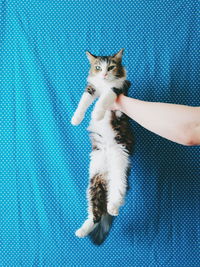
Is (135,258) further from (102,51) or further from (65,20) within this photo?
(65,20)

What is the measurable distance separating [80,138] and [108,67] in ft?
1.32

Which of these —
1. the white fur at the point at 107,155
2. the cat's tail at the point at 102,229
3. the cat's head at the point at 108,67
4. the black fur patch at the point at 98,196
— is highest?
the cat's head at the point at 108,67

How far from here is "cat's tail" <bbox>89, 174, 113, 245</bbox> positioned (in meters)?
1.30

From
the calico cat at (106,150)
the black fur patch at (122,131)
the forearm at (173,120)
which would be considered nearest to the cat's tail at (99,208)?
the calico cat at (106,150)

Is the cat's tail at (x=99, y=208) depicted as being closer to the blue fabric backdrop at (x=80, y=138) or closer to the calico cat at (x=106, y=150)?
the calico cat at (x=106, y=150)

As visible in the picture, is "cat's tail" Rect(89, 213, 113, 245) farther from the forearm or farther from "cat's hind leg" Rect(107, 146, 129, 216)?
the forearm

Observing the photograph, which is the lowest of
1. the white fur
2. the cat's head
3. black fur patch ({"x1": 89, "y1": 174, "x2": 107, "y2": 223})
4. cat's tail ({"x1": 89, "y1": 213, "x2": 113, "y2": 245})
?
cat's tail ({"x1": 89, "y1": 213, "x2": 113, "y2": 245})

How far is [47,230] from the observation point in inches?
60.2

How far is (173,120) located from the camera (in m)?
0.96

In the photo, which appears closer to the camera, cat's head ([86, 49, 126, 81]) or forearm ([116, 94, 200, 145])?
forearm ([116, 94, 200, 145])

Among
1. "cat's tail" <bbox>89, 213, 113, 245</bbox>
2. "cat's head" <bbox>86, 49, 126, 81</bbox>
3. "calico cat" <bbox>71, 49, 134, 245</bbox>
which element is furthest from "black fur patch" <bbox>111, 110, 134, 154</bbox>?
"cat's tail" <bbox>89, 213, 113, 245</bbox>

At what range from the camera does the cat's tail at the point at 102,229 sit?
131cm

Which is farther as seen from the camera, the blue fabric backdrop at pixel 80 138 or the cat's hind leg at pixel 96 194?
the blue fabric backdrop at pixel 80 138

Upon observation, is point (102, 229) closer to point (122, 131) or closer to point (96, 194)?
point (96, 194)
